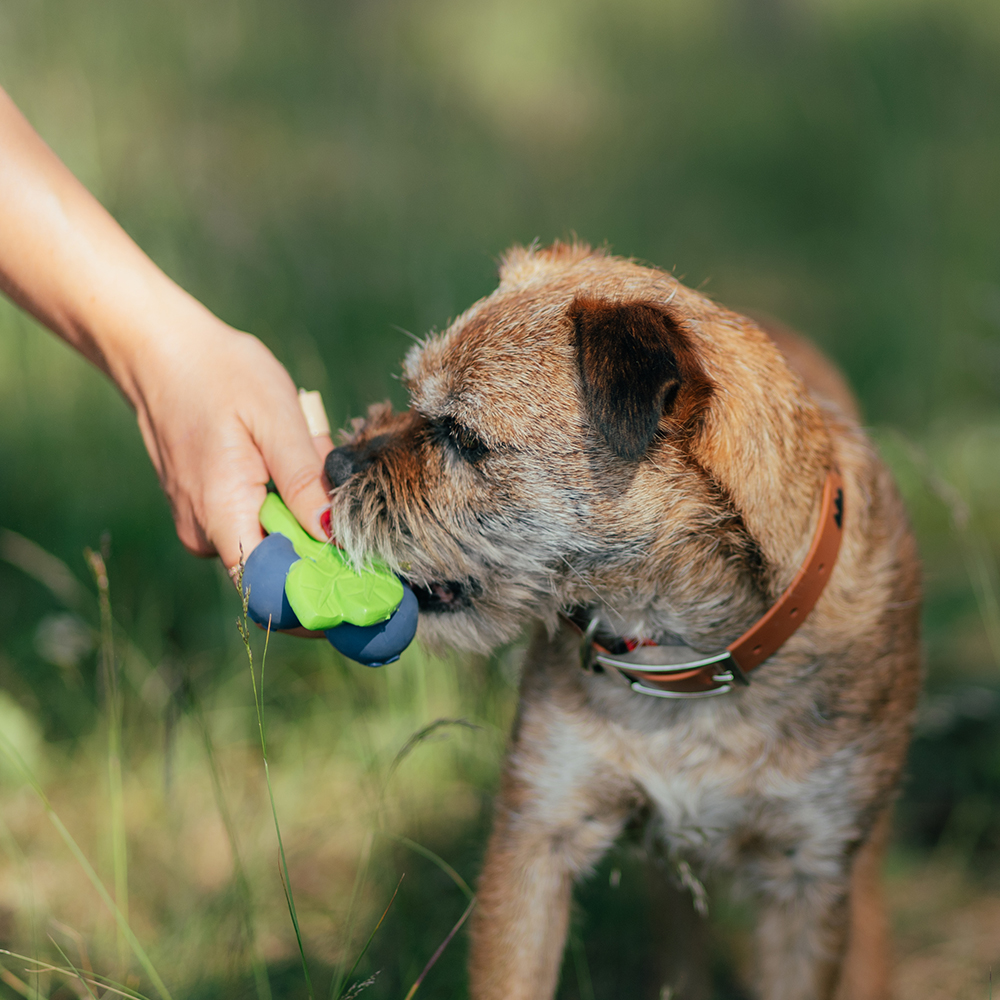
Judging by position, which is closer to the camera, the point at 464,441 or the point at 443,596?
the point at 464,441

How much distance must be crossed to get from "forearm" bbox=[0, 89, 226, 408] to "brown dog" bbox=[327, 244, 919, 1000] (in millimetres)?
439

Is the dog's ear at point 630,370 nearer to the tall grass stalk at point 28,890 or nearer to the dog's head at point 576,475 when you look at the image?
the dog's head at point 576,475

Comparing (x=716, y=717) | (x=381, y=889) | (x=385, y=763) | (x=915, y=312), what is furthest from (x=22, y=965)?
(x=915, y=312)

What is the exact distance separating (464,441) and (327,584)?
391 millimetres

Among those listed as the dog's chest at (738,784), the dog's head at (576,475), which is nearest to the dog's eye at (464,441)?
the dog's head at (576,475)

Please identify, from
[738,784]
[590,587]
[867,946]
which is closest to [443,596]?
[590,587]

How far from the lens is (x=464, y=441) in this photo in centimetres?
176

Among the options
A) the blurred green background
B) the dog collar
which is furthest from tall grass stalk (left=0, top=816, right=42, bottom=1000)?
the dog collar

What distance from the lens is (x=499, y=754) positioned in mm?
2457

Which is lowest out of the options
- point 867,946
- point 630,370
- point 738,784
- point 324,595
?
point 867,946

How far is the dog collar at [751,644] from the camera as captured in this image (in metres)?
1.66

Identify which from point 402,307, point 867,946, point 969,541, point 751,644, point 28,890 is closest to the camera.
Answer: point 751,644

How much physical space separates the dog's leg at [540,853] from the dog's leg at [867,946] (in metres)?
0.77

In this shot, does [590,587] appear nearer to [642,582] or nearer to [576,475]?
[642,582]
